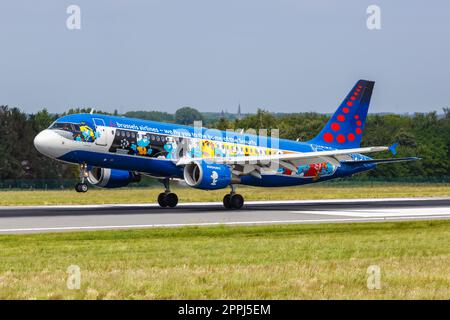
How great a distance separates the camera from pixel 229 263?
20094 mm

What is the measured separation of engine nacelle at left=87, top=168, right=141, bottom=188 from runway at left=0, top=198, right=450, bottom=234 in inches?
95.0

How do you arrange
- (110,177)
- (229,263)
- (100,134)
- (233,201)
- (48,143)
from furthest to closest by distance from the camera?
(110,177)
(233,201)
(100,134)
(48,143)
(229,263)

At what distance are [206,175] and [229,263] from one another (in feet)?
67.7

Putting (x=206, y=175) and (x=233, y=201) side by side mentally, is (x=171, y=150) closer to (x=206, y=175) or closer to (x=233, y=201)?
(x=206, y=175)

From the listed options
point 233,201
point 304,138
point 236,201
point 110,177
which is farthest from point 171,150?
point 304,138

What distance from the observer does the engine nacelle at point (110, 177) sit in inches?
1777

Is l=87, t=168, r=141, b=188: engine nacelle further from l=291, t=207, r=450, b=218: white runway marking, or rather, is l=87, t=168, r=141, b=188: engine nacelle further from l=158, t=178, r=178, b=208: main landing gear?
l=291, t=207, r=450, b=218: white runway marking

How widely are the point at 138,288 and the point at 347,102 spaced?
3723 cm

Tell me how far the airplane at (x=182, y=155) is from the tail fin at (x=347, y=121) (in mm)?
1026

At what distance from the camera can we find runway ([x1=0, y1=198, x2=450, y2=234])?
31656 millimetres

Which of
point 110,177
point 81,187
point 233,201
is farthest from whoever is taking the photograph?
point 110,177

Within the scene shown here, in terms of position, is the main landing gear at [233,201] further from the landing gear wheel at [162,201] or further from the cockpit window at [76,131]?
the cockpit window at [76,131]

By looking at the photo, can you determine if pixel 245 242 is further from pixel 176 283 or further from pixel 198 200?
pixel 198 200
